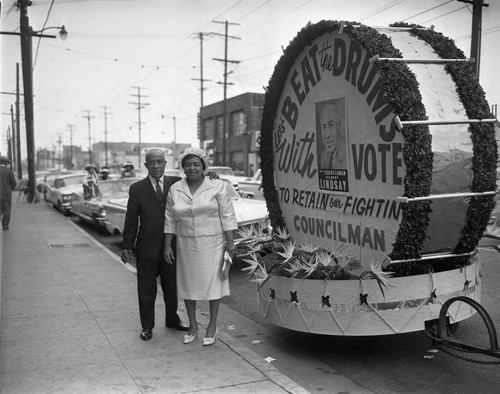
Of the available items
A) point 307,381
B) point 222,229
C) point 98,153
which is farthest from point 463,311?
point 98,153

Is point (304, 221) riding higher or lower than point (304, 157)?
lower

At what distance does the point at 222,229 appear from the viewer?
16.4 ft

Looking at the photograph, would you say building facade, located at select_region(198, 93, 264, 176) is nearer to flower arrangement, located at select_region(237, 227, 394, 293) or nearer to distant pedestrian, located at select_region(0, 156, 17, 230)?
distant pedestrian, located at select_region(0, 156, 17, 230)

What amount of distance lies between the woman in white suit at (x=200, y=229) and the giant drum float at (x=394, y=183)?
1.49 ft

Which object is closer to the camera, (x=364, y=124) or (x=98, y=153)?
(x=364, y=124)

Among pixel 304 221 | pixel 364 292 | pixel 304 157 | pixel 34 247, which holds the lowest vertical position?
pixel 34 247

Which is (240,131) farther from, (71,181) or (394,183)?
(394,183)

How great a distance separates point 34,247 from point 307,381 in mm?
8705

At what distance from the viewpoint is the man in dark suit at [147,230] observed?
5.25 m

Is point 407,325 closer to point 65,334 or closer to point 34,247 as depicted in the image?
point 65,334

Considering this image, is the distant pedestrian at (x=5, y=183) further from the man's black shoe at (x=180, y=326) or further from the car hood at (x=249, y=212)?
the man's black shoe at (x=180, y=326)

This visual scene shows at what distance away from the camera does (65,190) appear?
2059 cm

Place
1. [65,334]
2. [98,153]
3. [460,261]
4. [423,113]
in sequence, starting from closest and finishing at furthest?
1. [423,113]
2. [460,261]
3. [65,334]
4. [98,153]

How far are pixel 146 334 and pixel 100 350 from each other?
48 cm
